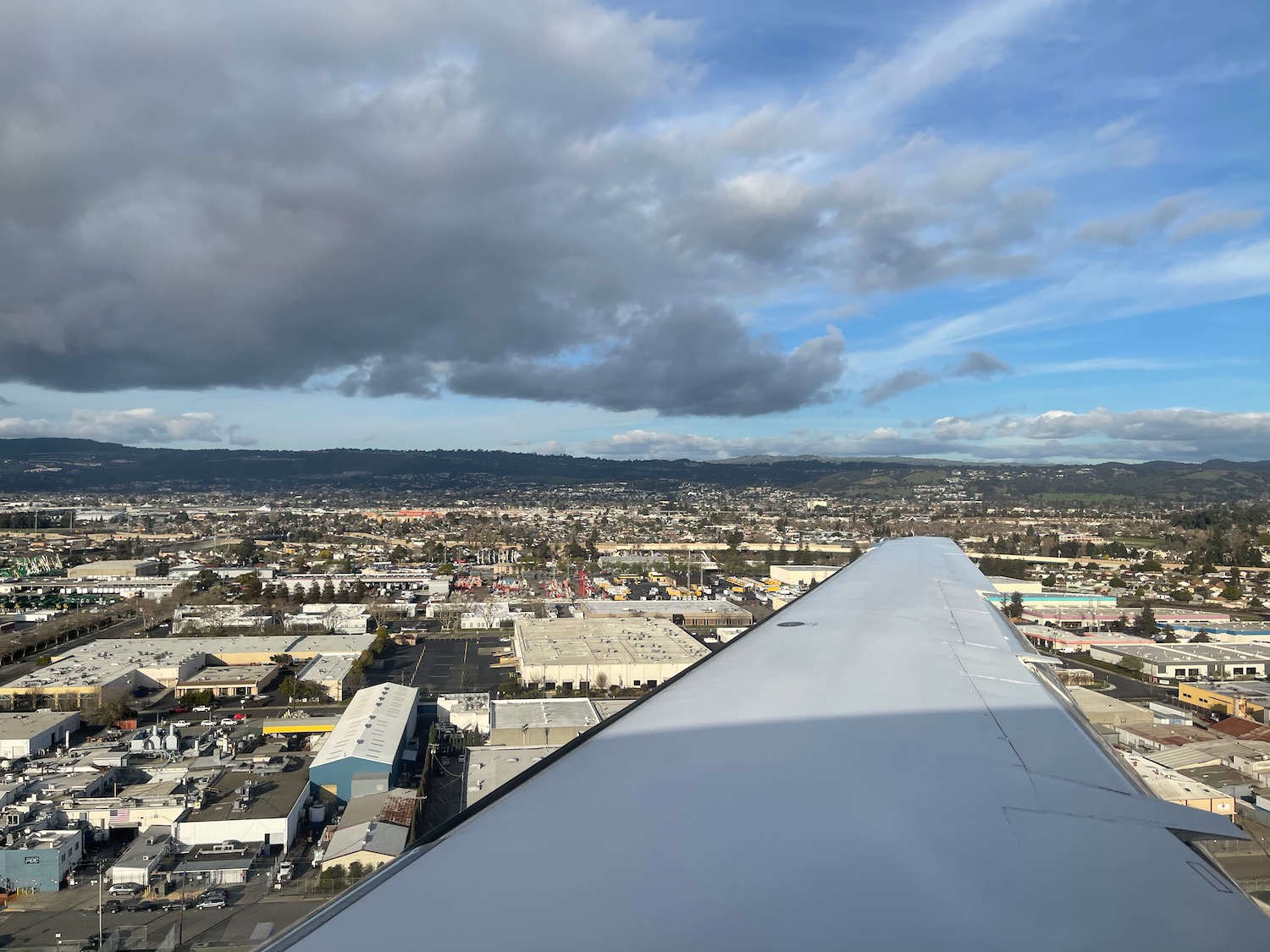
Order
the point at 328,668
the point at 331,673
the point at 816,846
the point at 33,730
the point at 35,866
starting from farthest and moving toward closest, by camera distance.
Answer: the point at 328,668 < the point at 331,673 < the point at 33,730 < the point at 35,866 < the point at 816,846

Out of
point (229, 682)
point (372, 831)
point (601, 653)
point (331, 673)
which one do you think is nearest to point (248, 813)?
point (372, 831)

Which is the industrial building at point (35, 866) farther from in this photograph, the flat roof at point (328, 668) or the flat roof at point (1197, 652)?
the flat roof at point (1197, 652)

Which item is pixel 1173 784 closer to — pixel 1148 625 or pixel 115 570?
pixel 1148 625

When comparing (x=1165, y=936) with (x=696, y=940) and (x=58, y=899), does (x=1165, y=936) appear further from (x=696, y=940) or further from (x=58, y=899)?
(x=58, y=899)

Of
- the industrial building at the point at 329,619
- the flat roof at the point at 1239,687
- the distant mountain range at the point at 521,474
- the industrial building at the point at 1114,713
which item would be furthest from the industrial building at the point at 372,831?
the distant mountain range at the point at 521,474

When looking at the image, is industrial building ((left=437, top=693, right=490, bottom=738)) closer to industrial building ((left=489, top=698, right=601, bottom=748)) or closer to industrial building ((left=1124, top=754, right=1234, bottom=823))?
industrial building ((left=489, top=698, right=601, bottom=748))
